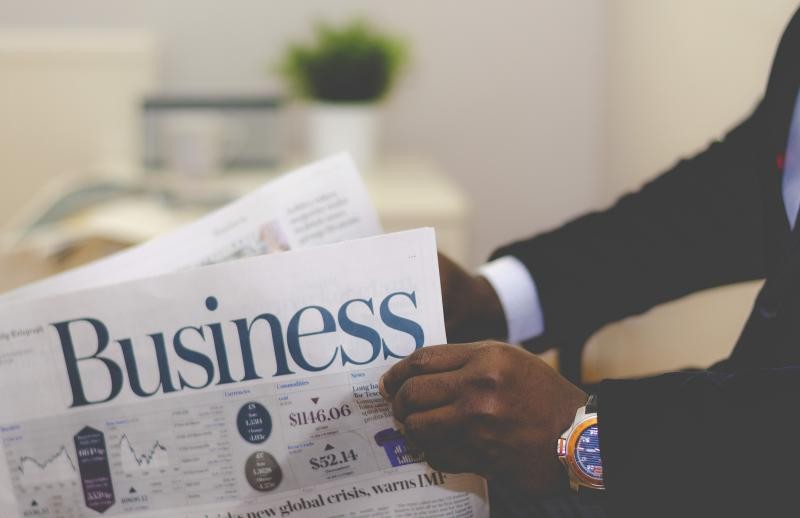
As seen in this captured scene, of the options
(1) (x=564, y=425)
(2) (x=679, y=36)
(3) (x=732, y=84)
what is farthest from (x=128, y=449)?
(2) (x=679, y=36)

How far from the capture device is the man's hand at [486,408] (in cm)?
48

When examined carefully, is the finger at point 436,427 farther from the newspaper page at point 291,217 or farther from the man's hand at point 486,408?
the newspaper page at point 291,217

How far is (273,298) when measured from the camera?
1.74 feet

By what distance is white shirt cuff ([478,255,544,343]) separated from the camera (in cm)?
82

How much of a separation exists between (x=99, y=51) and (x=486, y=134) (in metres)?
0.94

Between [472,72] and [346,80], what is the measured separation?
0.45m

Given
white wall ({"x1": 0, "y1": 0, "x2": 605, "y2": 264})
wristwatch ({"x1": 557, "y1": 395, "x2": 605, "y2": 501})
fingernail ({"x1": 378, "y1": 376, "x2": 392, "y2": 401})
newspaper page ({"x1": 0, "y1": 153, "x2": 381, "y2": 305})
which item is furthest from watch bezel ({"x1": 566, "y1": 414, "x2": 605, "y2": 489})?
white wall ({"x1": 0, "y1": 0, "x2": 605, "y2": 264})

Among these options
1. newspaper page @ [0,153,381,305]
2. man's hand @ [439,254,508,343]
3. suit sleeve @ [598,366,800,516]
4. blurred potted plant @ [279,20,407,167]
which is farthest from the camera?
blurred potted plant @ [279,20,407,167]

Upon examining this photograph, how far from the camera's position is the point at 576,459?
49 centimetres

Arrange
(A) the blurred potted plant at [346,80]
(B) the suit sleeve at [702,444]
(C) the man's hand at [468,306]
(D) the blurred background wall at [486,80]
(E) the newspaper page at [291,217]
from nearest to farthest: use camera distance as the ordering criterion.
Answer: (B) the suit sleeve at [702,444]
(E) the newspaper page at [291,217]
(C) the man's hand at [468,306]
(A) the blurred potted plant at [346,80]
(D) the blurred background wall at [486,80]

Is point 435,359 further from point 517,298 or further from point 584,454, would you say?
point 517,298

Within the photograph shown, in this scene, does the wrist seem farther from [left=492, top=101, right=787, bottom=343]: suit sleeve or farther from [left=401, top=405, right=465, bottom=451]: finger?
[left=401, top=405, right=465, bottom=451]: finger

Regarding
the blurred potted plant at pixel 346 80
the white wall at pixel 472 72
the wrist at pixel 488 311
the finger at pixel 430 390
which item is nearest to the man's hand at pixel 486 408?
the finger at pixel 430 390

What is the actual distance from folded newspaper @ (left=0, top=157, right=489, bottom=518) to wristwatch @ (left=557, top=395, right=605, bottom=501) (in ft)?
0.28
